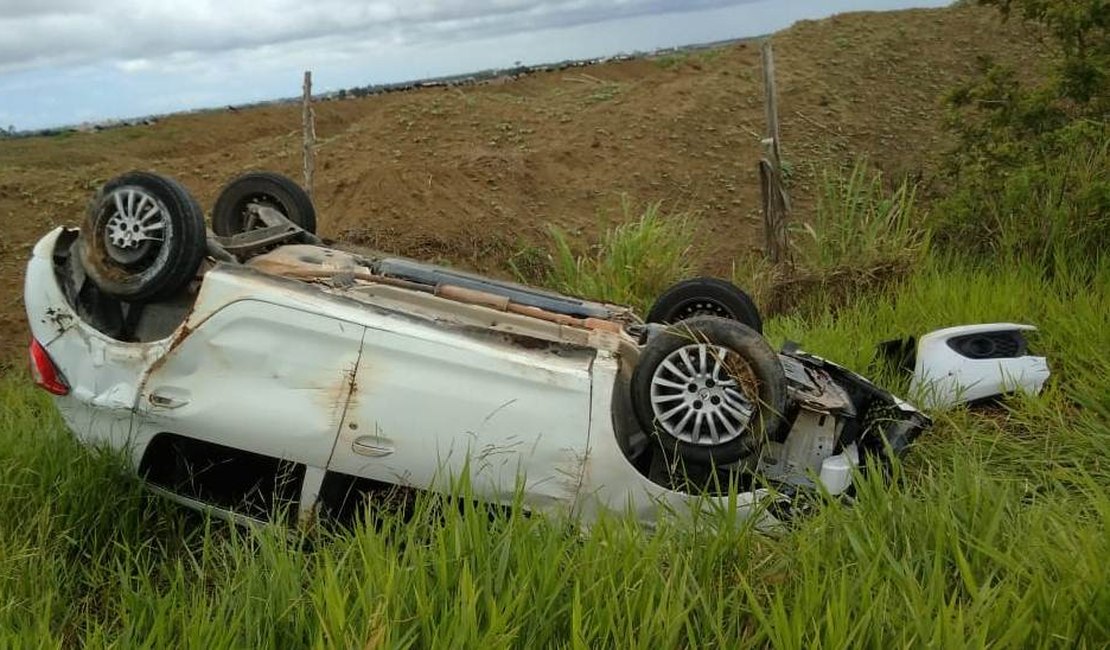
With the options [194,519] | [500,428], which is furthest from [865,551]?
[194,519]

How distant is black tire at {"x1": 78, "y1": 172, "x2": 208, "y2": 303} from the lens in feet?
11.0

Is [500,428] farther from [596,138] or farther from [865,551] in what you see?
[596,138]

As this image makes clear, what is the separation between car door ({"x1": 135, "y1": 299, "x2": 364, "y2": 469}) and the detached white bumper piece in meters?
2.73

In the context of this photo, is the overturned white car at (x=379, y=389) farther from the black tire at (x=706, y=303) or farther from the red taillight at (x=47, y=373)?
the black tire at (x=706, y=303)

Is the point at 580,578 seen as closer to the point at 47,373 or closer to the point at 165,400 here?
the point at 165,400

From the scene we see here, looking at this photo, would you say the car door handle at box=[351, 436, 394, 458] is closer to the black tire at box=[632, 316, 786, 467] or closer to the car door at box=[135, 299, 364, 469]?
the car door at box=[135, 299, 364, 469]

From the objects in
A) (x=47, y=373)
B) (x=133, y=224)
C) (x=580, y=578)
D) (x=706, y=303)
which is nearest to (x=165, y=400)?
(x=47, y=373)

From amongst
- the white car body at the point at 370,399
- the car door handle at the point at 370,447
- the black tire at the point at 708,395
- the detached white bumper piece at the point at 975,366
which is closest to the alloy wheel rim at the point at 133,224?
the white car body at the point at 370,399

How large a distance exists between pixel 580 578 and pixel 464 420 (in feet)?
2.76

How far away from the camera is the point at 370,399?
9.89 ft

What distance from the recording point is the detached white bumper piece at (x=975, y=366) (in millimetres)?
4191

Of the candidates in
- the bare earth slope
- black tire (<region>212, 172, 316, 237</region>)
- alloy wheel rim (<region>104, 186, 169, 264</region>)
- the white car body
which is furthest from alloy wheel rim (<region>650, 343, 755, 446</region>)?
the bare earth slope

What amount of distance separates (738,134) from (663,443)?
11734 mm

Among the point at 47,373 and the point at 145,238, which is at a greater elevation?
the point at 145,238
